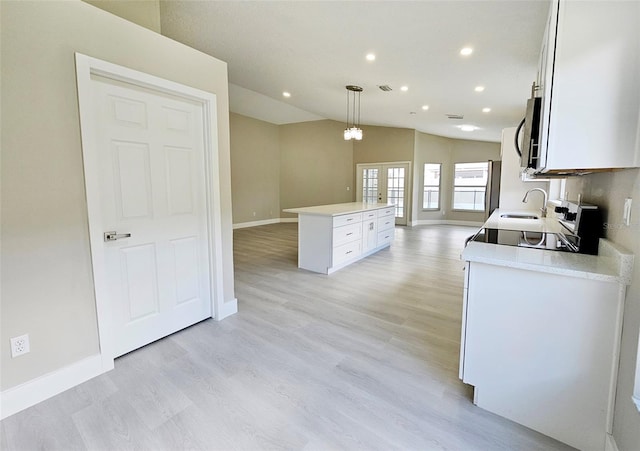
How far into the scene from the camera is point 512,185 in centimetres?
454

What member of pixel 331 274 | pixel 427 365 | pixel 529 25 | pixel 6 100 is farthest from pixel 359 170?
pixel 6 100

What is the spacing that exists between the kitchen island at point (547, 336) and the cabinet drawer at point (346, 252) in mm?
2632

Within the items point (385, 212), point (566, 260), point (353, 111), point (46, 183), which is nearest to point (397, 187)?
point (353, 111)

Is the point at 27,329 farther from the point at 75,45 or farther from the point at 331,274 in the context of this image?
the point at 331,274

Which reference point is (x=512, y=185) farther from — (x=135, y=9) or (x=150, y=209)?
(x=135, y=9)

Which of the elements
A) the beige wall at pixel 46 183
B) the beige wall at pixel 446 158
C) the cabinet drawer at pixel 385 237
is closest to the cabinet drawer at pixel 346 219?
the cabinet drawer at pixel 385 237

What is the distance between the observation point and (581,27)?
1276 millimetres

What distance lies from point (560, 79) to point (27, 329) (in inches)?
121

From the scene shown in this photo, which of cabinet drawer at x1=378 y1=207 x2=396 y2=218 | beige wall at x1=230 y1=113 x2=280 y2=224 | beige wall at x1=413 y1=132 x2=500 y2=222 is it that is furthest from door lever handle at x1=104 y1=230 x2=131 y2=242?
beige wall at x1=413 y1=132 x2=500 y2=222

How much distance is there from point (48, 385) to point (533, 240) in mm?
3247

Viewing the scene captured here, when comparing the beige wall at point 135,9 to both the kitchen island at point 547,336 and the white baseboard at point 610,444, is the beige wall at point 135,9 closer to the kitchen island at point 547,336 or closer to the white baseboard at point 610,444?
the kitchen island at point 547,336

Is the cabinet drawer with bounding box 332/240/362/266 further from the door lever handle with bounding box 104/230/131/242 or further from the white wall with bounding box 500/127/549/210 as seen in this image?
the door lever handle with bounding box 104/230/131/242

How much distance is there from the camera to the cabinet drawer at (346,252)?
4.22m

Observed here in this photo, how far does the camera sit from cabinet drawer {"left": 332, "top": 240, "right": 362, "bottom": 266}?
13.9ft
